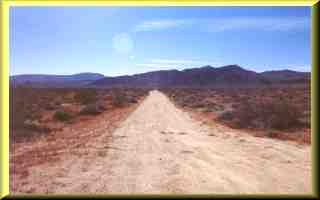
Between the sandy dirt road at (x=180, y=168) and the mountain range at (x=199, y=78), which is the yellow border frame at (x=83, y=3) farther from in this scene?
the mountain range at (x=199, y=78)

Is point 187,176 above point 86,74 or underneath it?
underneath

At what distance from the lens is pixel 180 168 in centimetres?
687


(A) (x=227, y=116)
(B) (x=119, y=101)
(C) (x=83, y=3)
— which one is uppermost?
(C) (x=83, y=3)

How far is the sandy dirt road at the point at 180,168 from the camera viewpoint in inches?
224

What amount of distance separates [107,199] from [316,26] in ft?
16.7

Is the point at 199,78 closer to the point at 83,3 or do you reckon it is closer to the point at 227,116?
the point at 227,116

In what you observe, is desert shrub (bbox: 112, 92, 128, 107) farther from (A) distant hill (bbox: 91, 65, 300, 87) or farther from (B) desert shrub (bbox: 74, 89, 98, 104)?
(A) distant hill (bbox: 91, 65, 300, 87)

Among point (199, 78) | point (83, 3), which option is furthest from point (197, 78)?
point (83, 3)

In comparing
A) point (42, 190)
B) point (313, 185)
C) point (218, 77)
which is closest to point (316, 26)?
point (313, 185)

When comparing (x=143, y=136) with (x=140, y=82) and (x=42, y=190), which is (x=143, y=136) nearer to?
(x=42, y=190)

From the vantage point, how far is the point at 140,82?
143 metres

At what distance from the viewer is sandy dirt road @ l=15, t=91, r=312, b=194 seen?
570cm

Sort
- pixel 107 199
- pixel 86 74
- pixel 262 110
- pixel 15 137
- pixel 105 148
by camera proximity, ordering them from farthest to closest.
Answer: pixel 86 74
pixel 262 110
pixel 15 137
pixel 105 148
pixel 107 199

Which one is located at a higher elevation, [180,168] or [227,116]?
[227,116]
